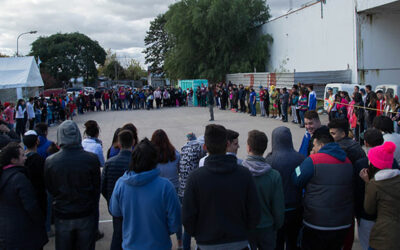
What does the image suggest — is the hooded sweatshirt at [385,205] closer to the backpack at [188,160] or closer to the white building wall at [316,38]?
the backpack at [188,160]

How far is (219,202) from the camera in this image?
262cm

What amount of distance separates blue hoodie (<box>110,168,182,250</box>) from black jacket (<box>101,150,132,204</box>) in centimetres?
80

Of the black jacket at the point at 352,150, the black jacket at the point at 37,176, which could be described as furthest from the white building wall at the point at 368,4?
the black jacket at the point at 37,176

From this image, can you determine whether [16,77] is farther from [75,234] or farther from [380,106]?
[75,234]

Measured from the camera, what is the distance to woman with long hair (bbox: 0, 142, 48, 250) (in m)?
3.37

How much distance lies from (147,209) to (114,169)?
1.08 metres

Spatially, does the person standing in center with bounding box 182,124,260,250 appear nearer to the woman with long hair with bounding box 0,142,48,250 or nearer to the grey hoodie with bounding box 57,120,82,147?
the grey hoodie with bounding box 57,120,82,147

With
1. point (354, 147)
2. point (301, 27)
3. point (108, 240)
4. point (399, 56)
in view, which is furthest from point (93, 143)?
point (301, 27)

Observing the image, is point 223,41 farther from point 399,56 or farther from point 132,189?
point 132,189

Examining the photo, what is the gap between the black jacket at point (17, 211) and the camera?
337cm

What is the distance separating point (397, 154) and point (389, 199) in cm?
158

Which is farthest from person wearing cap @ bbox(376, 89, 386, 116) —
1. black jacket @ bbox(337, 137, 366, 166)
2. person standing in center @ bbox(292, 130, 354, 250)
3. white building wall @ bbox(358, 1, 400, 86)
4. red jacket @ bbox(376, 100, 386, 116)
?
white building wall @ bbox(358, 1, 400, 86)

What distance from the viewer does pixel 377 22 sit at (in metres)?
19.3

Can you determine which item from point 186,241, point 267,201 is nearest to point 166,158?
point 186,241
